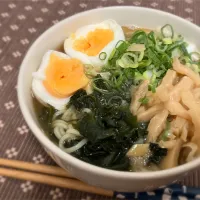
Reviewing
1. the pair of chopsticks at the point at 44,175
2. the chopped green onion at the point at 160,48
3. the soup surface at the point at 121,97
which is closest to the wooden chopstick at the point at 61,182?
the pair of chopsticks at the point at 44,175

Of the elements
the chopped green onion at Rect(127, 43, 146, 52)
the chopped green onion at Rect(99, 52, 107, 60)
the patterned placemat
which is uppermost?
the chopped green onion at Rect(127, 43, 146, 52)

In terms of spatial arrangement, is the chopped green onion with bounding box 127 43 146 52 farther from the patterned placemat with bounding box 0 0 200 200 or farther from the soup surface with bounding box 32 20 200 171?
the patterned placemat with bounding box 0 0 200 200

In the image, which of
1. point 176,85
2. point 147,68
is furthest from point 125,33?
point 176,85

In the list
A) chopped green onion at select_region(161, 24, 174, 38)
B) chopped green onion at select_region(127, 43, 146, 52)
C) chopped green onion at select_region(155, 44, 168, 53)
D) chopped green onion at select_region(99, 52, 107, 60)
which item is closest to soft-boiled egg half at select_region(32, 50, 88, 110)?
chopped green onion at select_region(99, 52, 107, 60)

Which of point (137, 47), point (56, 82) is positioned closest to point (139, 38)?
point (137, 47)

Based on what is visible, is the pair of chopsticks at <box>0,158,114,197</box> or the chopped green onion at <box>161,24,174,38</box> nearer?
the pair of chopsticks at <box>0,158,114,197</box>
